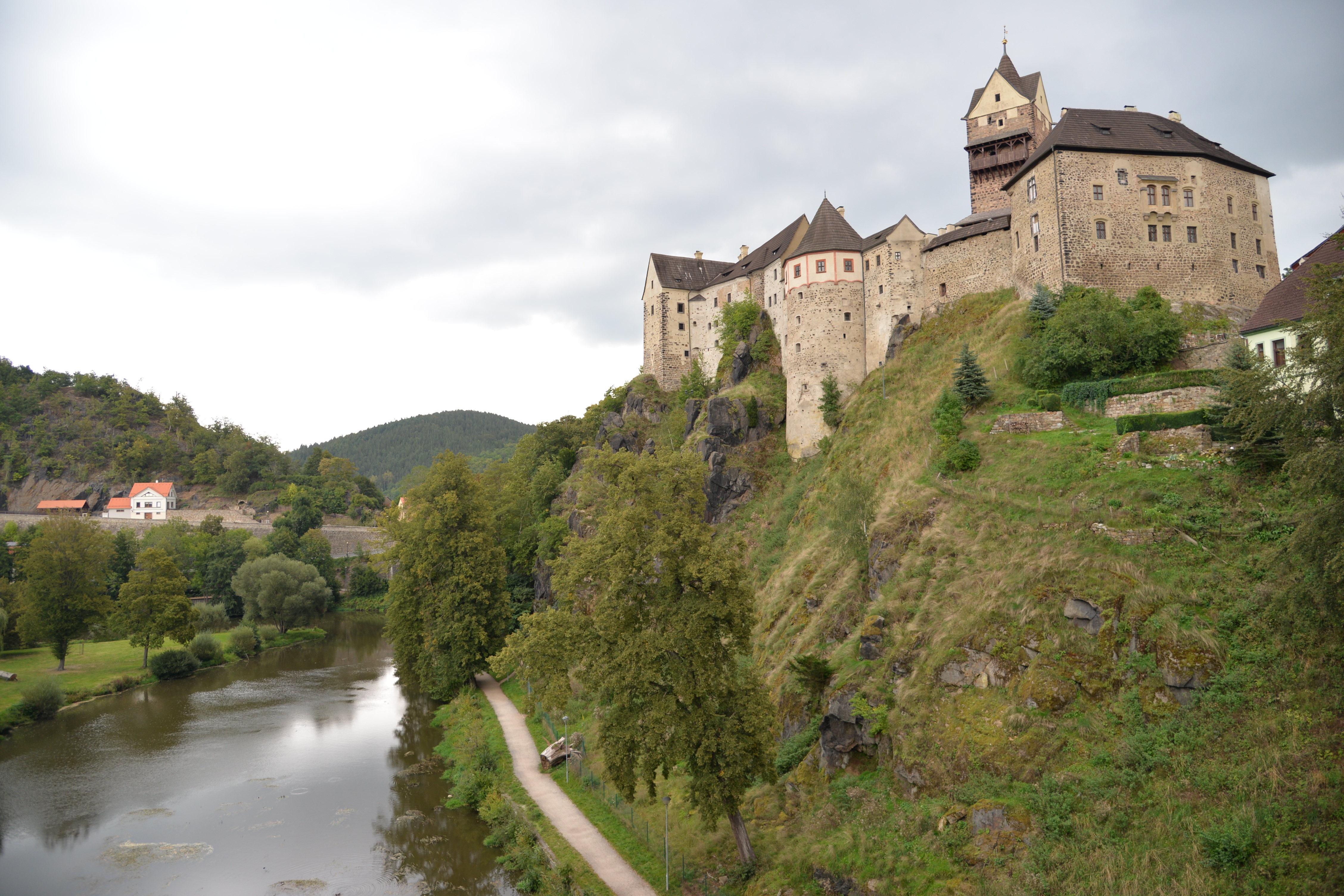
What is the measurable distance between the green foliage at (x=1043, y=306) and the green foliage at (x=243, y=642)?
55262 mm

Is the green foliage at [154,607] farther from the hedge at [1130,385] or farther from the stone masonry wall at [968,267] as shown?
the hedge at [1130,385]

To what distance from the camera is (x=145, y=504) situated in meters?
102

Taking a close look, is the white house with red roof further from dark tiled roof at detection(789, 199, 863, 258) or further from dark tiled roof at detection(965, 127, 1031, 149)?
dark tiled roof at detection(965, 127, 1031, 149)

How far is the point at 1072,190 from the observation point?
34.7 metres

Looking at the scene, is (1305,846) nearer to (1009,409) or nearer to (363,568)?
(1009,409)

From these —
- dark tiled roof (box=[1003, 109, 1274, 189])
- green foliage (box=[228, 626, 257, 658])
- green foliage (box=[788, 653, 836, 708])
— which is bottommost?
green foliage (box=[228, 626, 257, 658])

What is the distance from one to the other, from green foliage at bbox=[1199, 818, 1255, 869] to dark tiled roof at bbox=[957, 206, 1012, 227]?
34112 mm

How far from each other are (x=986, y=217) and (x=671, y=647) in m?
35.1

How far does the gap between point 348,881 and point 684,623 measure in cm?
1354

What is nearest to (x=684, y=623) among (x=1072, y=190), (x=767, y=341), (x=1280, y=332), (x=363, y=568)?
(x=1280, y=332)

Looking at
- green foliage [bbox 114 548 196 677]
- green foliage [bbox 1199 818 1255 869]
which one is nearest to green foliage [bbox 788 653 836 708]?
green foliage [bbox 1199 818 1255 869]

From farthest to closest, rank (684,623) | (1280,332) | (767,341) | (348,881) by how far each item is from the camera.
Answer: (767,341) < (1280,332) < (348,881) < (684,623)

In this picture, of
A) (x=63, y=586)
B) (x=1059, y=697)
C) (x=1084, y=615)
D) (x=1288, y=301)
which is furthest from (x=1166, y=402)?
(x=63, y=586)

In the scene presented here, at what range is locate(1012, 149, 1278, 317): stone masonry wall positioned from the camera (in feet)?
111
